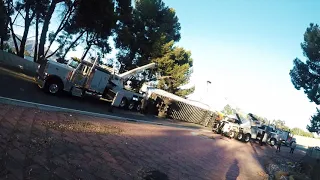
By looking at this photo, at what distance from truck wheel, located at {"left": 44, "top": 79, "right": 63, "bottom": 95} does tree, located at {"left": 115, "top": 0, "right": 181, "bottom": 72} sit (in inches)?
630

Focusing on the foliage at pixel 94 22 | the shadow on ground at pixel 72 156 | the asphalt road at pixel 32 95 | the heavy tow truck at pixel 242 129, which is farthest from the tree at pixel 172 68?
the shadow on ground at pixel 72 156

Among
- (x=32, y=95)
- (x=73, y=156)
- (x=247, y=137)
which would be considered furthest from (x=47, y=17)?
(x=73, y=156)

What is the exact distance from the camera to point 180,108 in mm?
26281

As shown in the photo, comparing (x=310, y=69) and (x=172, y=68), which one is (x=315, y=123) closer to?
(x=310, y=69)

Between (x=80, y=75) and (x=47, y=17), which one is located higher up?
(x=47, y=17)

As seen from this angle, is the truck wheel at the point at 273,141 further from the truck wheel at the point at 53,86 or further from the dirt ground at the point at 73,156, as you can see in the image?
the truck wheel at the point at 53,86

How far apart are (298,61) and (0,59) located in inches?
1082

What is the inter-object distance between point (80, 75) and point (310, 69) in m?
21.2

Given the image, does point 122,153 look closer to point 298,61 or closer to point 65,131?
point 65,131

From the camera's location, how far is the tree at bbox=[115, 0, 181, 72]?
1148 inches

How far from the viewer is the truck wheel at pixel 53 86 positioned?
13109 millimetres

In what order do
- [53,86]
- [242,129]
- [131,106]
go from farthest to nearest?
[242,129]
[131,106]
[53,86]

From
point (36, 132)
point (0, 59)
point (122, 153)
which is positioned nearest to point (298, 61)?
point (122, 153)

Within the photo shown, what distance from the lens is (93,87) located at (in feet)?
52.0
